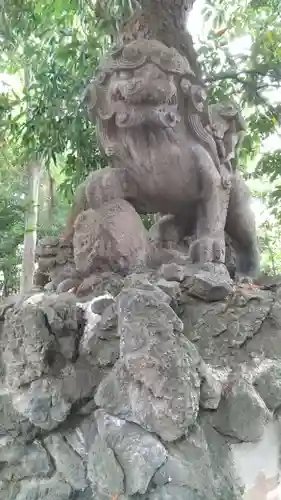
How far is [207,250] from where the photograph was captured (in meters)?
1.82

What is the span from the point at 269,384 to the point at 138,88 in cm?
103

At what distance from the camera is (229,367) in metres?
1.40

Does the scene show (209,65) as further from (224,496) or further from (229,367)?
(224,496)

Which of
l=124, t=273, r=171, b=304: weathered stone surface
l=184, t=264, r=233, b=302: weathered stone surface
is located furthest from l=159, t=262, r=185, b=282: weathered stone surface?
l=124, t=273, r=171, b=304: weathered stone surface

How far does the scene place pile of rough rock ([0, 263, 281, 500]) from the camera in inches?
44.4

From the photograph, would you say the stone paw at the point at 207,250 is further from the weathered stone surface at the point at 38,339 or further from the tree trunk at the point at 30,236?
the tree trunk at the point at 30,236

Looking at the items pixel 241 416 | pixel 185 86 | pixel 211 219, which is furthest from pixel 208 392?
pixel 185 86

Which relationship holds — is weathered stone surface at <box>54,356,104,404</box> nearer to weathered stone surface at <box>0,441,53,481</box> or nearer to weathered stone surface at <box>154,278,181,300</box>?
weathered stone surface at <box>0,441,53,481</box>

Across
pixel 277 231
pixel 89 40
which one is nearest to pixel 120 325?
pixel 89 40

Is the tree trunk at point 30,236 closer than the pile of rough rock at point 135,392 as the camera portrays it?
No

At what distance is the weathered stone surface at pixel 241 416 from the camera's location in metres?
1.25

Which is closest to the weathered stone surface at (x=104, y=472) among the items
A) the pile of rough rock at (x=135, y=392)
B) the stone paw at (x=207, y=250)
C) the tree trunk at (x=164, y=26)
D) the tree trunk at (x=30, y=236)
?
the pile of rough rock at (x=135, y=392)

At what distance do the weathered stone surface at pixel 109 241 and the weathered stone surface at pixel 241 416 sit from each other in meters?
0.61

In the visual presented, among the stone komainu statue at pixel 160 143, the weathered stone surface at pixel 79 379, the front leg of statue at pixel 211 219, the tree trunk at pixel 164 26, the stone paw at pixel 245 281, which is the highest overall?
the tree trunk at pixel 164 26
